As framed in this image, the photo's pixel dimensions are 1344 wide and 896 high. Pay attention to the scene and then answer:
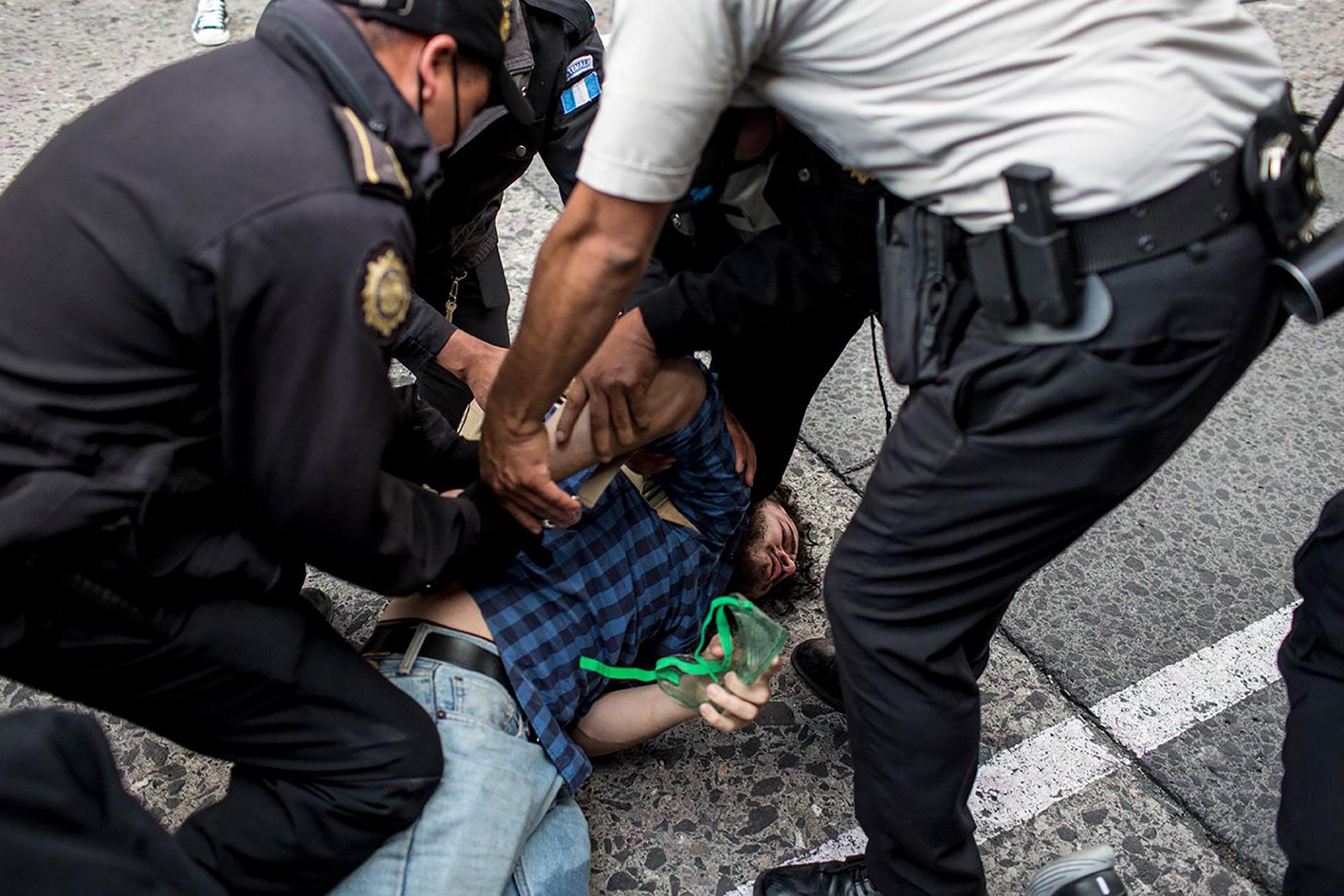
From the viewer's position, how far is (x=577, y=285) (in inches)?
59.1

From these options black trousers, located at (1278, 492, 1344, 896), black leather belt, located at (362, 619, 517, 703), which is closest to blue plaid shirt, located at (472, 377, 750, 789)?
black leather belt, located at (362, 619, 517, 703)

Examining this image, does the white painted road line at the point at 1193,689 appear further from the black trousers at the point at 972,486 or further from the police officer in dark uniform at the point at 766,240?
the police officer in dark uniform at the point at 766,240

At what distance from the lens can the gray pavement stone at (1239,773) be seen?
2.02 metres

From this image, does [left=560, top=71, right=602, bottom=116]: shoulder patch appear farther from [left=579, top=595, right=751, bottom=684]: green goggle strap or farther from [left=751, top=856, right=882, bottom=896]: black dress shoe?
[left=751, top=856, right=882, bottom=896]: black dress shoe

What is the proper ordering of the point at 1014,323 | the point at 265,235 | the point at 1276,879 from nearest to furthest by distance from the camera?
the point at 265,235 → the point at 1014,323 → the point at 1276,879

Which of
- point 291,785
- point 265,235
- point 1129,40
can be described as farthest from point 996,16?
point 291,785

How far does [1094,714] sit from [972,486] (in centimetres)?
100

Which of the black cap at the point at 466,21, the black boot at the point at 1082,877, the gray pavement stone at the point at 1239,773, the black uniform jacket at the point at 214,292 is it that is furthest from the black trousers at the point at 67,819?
the gray pavement stone at the point at 1239,773

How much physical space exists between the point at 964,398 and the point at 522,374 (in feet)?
1.93

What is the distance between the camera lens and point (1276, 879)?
1.96 metres

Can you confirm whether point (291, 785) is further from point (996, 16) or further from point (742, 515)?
point (996, 16)

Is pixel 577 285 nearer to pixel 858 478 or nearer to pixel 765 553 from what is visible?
pixel 765 553

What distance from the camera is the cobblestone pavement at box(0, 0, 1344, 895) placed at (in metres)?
2.03

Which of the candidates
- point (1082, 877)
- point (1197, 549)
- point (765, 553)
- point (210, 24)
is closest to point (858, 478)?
point (765, 553)
